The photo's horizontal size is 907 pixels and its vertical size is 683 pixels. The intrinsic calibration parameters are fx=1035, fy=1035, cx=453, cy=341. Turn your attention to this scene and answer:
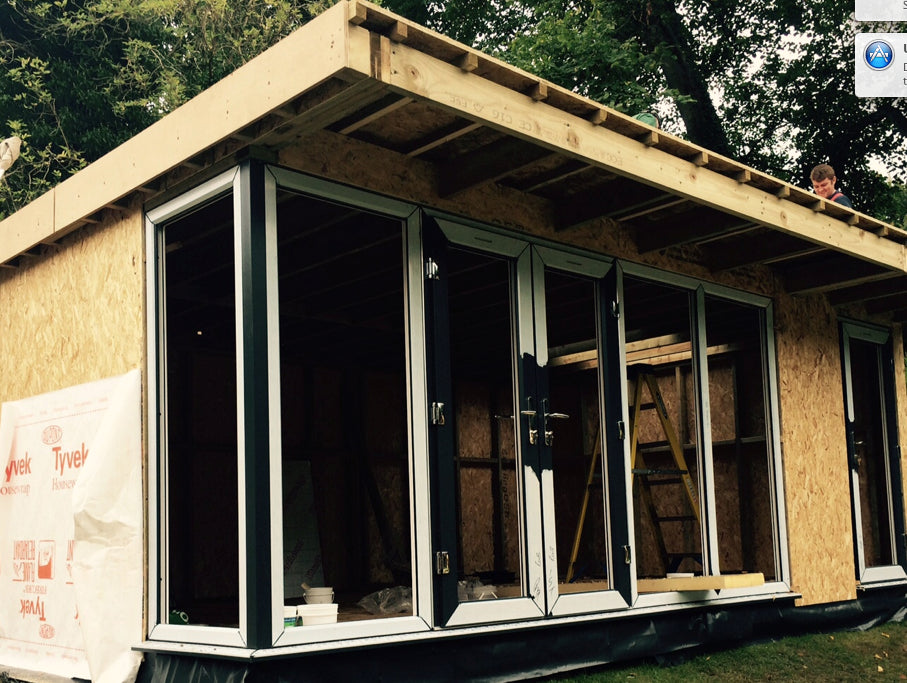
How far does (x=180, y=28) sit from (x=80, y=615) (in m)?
14.9

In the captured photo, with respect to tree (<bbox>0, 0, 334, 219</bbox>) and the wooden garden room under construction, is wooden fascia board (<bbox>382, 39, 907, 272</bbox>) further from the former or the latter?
tree (<bbox>0, 0, 334, 219</bbox>)

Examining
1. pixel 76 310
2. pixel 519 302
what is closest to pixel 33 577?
pixel 76 310

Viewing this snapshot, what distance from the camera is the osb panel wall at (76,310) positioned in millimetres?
5562

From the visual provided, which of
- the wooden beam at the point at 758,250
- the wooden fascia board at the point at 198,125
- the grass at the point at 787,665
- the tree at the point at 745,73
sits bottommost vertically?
the grass at the point at 787,665

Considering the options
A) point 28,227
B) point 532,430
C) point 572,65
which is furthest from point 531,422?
point 572,65

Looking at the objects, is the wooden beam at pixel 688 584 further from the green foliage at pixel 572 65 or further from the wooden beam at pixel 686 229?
the green foliage at pixel 572 65

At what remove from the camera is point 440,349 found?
5391mm

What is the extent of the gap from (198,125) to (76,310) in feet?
5.57

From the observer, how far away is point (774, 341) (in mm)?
8125

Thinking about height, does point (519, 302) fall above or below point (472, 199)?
below

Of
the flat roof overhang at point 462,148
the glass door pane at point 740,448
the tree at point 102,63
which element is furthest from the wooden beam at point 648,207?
the tree at point 102,63

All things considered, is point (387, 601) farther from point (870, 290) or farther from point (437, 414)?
point (870, 290)

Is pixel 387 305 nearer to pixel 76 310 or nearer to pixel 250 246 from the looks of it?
pixel 76 310

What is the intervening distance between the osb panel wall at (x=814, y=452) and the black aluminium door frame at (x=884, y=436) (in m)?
0.15
